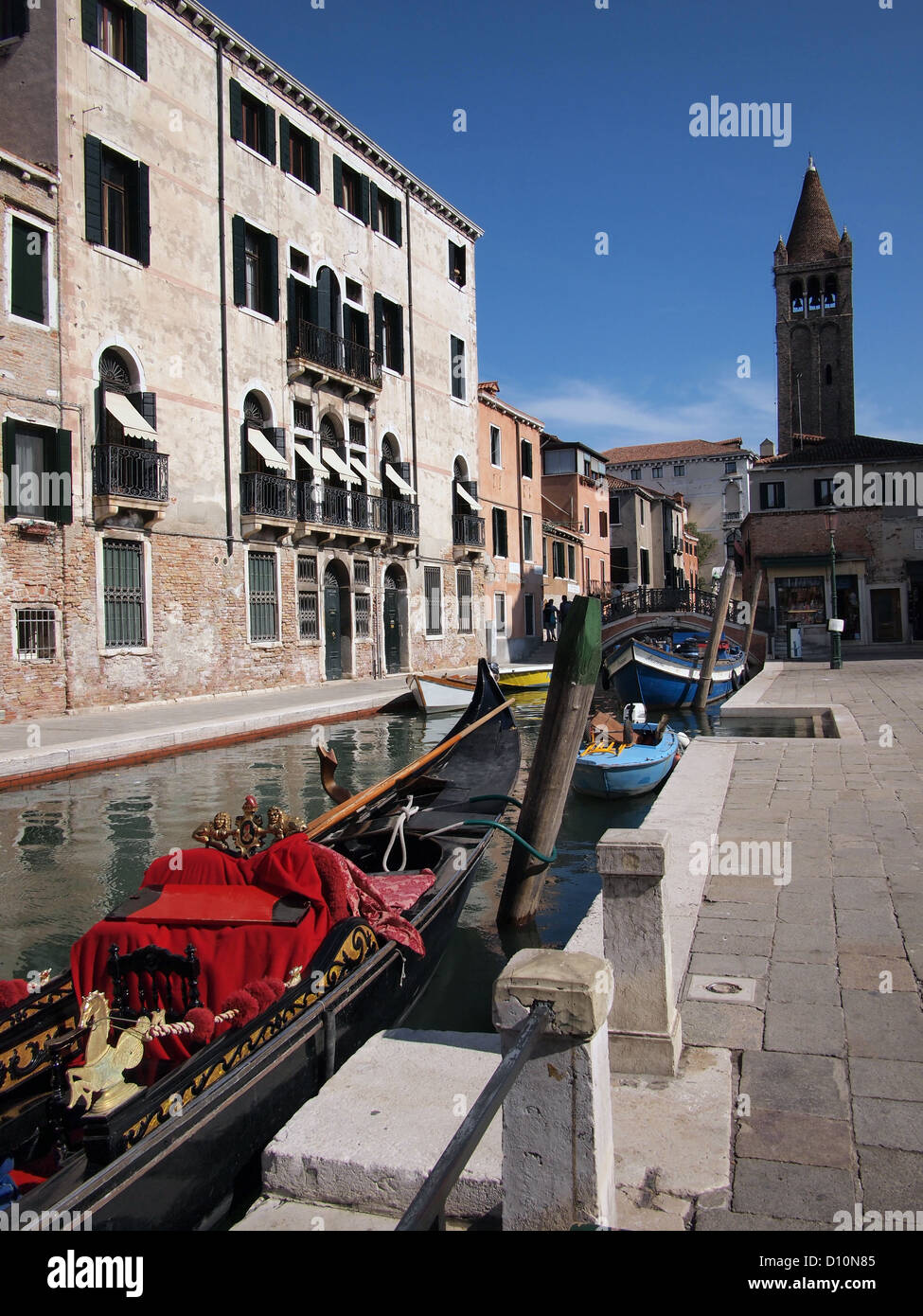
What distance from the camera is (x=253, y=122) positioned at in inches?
787

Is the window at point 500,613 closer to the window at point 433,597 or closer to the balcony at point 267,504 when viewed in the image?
the window at point 433,597

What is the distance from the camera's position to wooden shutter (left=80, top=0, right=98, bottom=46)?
15484 millimetres

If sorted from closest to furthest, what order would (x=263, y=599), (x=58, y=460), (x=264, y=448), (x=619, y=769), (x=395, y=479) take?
(x=619, y=769), (x=58, y=460), (x=264, y=448), (x=263, y=599), (x=395, y=479)

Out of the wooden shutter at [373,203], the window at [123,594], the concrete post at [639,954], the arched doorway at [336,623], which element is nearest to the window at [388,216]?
the wooden shutter at [373,203]

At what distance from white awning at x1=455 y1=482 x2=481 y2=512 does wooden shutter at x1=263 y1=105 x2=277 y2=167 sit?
33.2ft

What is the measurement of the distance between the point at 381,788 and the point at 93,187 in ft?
42.6

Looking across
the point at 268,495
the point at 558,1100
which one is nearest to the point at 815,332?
the point at 268,495

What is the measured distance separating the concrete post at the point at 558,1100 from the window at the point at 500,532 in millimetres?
28911

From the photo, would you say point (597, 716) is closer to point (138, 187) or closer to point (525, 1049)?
point (525, 1049)

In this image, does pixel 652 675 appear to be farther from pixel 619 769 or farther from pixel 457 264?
pixel 457 264

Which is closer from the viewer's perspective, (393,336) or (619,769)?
(619,769)

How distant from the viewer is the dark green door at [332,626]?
22.2 metres
